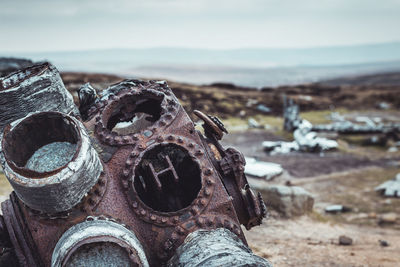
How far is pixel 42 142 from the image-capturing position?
117 inches

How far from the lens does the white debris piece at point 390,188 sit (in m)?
10.2

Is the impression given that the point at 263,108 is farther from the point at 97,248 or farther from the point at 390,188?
the point at 97,248

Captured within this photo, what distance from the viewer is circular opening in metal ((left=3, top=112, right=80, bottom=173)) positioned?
2760mm

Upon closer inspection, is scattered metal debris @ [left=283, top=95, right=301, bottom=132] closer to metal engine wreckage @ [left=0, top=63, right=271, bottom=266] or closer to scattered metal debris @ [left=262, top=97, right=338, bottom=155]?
scattered metal debris @ [left=262, top=97, right=338, bottom=155]

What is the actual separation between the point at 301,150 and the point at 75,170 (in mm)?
14833

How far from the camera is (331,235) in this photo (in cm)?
741

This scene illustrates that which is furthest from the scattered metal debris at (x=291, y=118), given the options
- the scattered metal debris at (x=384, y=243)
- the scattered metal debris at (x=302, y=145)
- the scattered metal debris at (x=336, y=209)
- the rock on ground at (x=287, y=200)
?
the scattered metal debris at (x=384, y=243)

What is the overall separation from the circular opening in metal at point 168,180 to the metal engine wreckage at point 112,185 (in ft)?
0.03

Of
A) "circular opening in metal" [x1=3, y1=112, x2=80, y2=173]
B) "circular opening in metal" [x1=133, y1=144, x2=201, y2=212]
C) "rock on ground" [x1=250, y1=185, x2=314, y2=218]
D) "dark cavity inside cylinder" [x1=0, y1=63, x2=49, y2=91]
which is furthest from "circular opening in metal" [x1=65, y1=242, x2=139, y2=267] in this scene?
"rock on ground" [x1=250, y1=185, x2=314, y2=218]

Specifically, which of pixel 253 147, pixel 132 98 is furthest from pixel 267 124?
pixel 132 98

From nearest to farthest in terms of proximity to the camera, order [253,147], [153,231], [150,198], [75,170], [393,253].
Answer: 1. [75,170]
2. [153,231]
3. [150,198]
4. [393,253]
5. [253,147]

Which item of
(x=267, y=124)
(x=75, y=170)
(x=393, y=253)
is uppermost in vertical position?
(x=75, y=170)

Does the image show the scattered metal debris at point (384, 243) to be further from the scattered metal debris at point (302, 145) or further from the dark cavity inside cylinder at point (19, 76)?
the scattered metal debris at point (302, 145)

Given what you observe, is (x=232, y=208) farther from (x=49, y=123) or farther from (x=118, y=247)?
(x=49, y=123)
